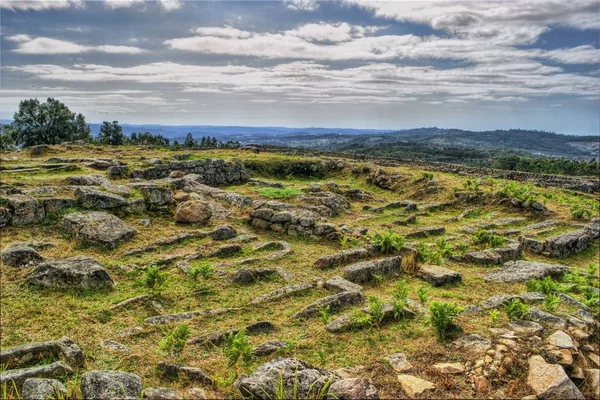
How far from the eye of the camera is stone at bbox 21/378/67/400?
5273 mm

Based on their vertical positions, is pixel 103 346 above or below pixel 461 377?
below

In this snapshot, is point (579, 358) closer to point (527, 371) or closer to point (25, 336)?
point (527, 371)

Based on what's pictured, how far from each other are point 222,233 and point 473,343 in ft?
37.5

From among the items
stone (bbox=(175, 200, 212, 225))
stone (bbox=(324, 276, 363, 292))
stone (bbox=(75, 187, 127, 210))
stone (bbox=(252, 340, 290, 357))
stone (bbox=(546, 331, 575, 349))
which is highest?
stone (bbox=(75, 187, 127, 210))

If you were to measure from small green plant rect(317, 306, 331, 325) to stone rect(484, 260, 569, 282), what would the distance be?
276 inches

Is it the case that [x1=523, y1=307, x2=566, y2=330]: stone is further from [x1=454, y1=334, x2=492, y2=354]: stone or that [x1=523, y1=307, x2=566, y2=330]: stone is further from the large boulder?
the large boulder

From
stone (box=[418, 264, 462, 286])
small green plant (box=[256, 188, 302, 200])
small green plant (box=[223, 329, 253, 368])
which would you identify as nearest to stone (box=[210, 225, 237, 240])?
stone (box=[418, 264, 462, 286])

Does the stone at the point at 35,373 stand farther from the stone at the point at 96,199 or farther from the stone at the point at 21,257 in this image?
the stone at the point at 96,199

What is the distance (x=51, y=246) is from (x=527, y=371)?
1524 cm

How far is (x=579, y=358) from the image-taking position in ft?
25.3

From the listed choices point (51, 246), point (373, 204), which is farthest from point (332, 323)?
point (373, 204)

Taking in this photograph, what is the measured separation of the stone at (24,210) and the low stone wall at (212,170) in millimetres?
13537

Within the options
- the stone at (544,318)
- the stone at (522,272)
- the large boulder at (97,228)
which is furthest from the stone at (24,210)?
the stone at (522,272)

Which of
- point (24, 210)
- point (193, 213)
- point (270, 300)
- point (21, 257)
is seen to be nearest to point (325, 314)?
point (270, 300)
